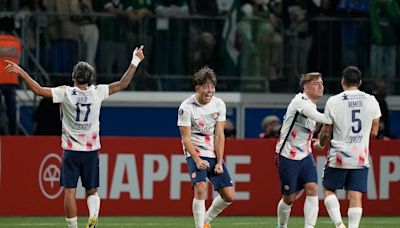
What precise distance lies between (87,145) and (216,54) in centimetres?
1026

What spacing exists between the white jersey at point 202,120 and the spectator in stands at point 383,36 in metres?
10.8

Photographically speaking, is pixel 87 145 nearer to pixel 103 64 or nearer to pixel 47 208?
pixel 47 208

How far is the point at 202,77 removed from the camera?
17.8 m

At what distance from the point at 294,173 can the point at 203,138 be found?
1262mm

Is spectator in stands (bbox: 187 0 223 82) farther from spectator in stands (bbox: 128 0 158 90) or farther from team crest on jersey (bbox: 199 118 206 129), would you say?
team crest on jersey (bbox: 199 118 206 129)

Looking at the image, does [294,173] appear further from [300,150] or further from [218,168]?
[218,168]

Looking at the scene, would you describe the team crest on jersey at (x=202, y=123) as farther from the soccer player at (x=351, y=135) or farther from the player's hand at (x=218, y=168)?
the soccer player at (x=351, y=135)

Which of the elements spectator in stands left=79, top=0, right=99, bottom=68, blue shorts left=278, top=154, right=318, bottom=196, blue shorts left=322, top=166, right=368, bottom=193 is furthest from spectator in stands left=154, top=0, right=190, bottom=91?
blue shorts left=322, top=166, right=368, bottom=193

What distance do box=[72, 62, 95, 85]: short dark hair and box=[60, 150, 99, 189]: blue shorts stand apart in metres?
0.89

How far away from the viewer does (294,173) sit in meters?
18.3

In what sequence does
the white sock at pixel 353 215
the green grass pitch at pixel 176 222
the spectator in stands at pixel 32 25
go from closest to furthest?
the white sock at pixel 353 215 < the green grass pitch at pixel 176 222 < the spectator in stands at pixel 32 25

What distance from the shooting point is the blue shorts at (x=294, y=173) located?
18266 mm

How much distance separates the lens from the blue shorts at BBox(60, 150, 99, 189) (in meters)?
17.9

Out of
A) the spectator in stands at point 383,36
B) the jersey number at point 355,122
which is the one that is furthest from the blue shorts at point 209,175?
the spectator in stands at point 383,36
